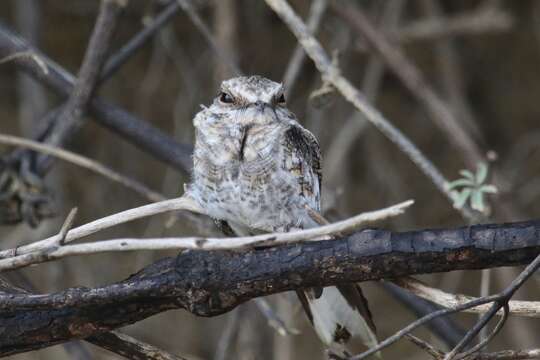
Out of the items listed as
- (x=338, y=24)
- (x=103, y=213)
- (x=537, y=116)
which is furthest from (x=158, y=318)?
(x=537, y=116)

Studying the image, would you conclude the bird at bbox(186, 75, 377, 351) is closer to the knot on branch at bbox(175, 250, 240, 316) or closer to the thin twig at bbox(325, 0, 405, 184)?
the knot on branch at bbox(175, 250, 240, 316)

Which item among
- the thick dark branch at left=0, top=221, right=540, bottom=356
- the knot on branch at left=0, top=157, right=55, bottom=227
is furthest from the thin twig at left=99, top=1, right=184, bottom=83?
the thick dark branch at left=0, top=221, right=540, bottom=356

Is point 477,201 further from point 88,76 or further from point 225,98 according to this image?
point 88,76

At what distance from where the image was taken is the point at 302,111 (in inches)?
138

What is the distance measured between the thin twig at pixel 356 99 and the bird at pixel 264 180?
0.25 m

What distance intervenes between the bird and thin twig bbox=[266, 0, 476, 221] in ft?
0.82

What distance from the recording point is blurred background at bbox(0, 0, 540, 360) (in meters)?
3.26

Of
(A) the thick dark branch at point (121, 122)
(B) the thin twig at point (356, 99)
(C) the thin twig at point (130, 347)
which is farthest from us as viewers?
(A) the thick dark branch at point (121, 122)

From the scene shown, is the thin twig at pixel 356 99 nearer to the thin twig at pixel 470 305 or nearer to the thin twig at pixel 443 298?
the thin twig at pixel 443 298

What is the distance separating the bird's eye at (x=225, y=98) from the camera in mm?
1934

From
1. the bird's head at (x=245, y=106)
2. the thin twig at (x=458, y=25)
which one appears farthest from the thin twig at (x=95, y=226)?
the thin twig at (x=458, y=25)

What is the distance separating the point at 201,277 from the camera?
131 centimetres

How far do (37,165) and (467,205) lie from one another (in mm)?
1124

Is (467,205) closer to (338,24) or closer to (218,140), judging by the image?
(218,140)
